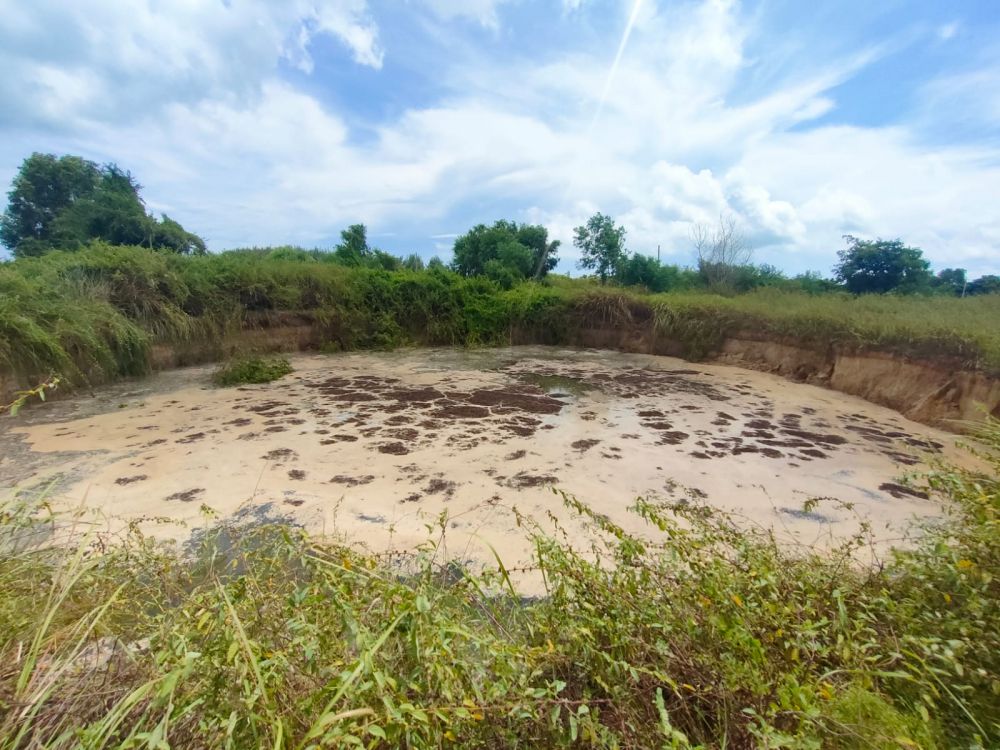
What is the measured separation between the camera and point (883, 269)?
1021 centimetres

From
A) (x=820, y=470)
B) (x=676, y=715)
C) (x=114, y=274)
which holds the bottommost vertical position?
(x=820, y=470)

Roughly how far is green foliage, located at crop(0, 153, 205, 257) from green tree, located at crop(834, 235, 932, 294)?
16498 millimetres

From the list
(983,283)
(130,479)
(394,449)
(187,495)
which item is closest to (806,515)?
(394,449)

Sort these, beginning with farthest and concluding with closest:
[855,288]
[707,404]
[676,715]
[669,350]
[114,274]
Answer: [855,288] → [669,350] → [114,274] → [707,404] → [676,715]

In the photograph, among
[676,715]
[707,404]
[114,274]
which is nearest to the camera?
[676,715]

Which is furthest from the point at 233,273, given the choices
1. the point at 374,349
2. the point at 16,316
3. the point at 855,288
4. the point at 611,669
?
the point at 855,288

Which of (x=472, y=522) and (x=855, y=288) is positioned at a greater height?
(x=855, y=288)

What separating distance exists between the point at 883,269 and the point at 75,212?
21295 mm

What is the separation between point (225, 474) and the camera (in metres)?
3.12

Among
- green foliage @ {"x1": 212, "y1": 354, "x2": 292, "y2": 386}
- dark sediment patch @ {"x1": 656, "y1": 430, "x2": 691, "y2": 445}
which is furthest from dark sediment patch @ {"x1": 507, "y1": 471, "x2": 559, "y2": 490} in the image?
green foliage @ {"x1": 212, "y1": 354, "x2": 292, "y2": 386}

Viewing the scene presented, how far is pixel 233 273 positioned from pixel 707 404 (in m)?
7.60

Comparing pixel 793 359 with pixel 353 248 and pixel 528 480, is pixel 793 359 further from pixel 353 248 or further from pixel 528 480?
pixel 353 248

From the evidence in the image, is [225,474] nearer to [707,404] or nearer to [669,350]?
[707,404]

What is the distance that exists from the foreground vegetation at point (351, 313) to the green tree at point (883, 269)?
11.0ft
